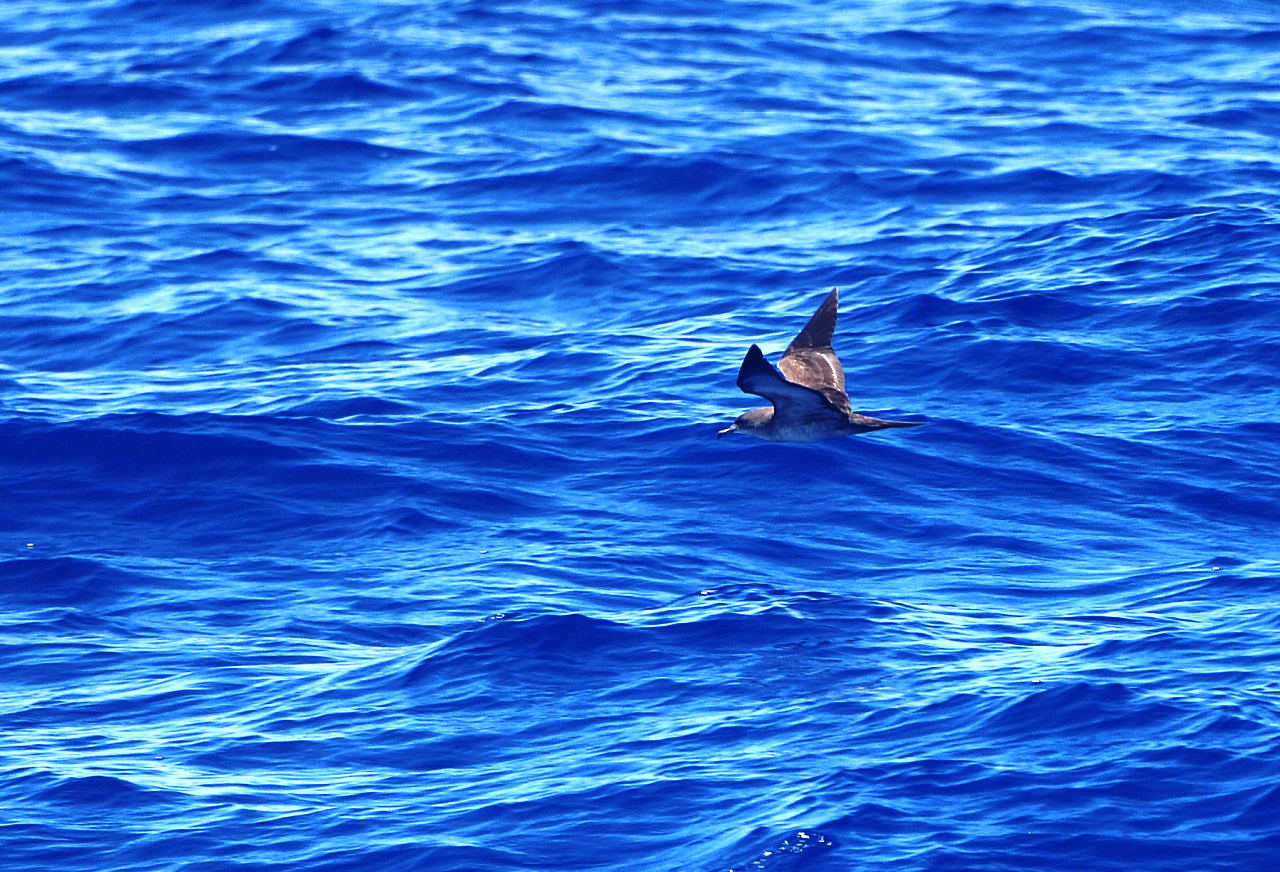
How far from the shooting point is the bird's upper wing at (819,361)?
41.9 ft

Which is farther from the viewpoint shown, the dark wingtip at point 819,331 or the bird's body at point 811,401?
the dark wingtip at point 819,331

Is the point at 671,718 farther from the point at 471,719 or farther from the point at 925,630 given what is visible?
the point at 925,630

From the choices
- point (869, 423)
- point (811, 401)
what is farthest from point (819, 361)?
point (811, 401)

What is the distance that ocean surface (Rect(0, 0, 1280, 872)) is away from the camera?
10.1 m

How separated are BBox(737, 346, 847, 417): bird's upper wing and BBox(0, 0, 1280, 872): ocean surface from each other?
122 centimetres

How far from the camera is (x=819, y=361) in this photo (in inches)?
523

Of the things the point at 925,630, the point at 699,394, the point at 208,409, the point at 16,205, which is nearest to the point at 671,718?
the point at 925,630

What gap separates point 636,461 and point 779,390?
350cm

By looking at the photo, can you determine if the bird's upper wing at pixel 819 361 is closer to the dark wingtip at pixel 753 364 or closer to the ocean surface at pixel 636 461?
the ocean surface at pixel 636 461

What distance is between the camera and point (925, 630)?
11.9 metres

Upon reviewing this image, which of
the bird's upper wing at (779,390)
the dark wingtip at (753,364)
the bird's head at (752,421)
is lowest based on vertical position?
the dark wingtip at (753,364)

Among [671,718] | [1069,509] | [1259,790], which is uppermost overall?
[1069,509]

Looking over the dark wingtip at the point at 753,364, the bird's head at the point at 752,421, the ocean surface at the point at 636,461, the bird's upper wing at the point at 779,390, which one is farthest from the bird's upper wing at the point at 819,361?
the dark wingtip at the point at 753,364

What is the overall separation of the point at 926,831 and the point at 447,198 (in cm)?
1345
